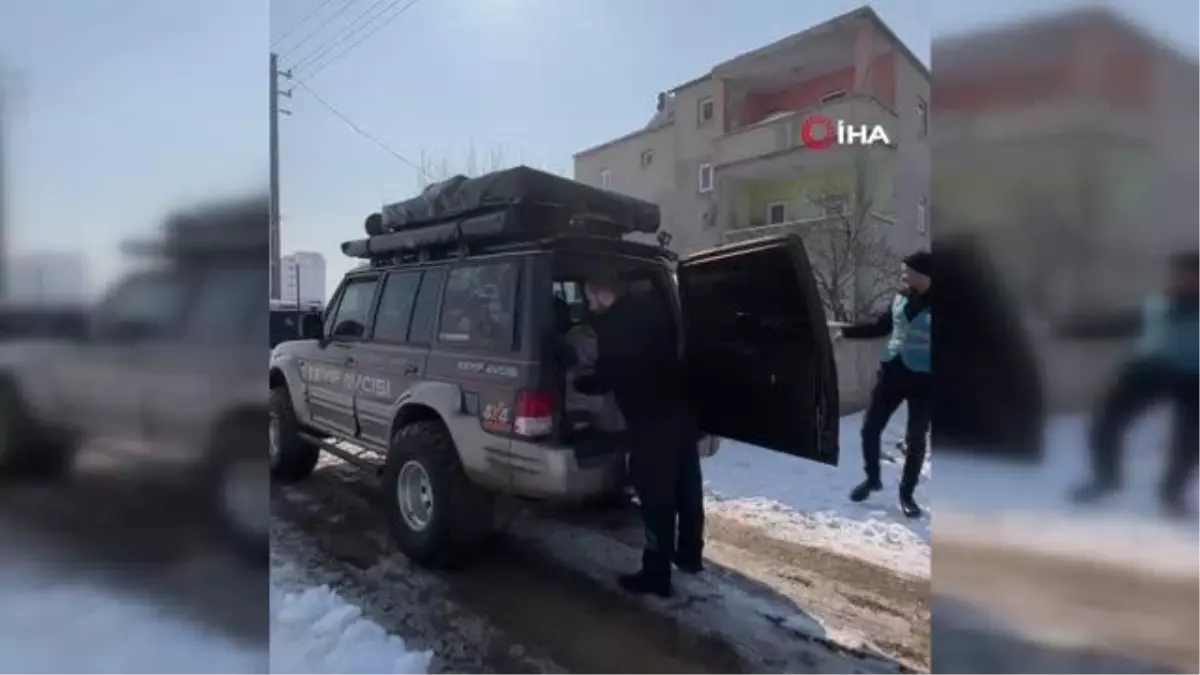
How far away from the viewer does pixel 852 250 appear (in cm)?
158

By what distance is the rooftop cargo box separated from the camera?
1988 millimetres

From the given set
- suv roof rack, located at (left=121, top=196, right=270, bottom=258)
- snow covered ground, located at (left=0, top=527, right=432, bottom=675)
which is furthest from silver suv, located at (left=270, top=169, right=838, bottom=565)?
snow covered ground, located at (left=0, top=527, right=432, bottom=675)

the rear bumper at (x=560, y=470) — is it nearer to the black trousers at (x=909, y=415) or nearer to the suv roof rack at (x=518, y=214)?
the black trousers at (x=909, y=415)

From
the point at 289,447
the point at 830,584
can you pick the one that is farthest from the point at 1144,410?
the point at 289,447

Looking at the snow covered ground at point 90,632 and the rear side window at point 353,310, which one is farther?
the rear side window at point 353,310

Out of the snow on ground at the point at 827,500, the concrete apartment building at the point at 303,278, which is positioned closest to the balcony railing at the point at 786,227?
the snow on ground at the point at 827,500

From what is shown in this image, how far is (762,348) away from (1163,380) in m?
0.94

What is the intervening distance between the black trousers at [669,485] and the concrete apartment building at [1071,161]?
3.57ft

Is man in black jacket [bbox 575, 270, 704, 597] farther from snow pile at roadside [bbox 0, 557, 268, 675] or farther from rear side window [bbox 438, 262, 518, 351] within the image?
snow pile at roadside [bbox 0, 557, 268, 675]

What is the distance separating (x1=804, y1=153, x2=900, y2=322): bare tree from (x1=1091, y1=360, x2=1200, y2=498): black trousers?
1.85 feet

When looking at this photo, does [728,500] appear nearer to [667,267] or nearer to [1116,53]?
[667,267]

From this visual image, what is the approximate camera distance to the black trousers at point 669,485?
1.97 metres

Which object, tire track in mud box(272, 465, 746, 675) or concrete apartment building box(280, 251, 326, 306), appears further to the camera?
concrete apartment building box(280, 251, 326, 306)

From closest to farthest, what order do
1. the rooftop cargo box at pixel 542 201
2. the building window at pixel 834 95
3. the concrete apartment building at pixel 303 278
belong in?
the building window at pixel 834 95, the rooftop cargo box at pixel 542 201, the concrete apartment building at pixel 303 278
